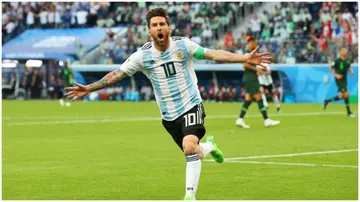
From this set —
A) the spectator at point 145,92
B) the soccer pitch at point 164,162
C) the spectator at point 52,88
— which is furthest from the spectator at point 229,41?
the soccer pitch at point 164,162

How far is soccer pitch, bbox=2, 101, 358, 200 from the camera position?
1147 centimetres

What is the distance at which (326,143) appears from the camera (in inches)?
746

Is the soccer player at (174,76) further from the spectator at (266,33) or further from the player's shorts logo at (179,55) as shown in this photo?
the spectator at (266,33)

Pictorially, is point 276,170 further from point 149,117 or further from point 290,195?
point 149,117

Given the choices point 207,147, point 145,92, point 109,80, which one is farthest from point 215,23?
point 109,80

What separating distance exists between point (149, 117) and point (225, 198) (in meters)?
19.1

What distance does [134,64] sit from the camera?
36.6ft

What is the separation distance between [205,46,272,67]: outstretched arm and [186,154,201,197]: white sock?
1128mm

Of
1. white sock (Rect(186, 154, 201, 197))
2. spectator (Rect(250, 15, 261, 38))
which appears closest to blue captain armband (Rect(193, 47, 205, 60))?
white sock (Rect(186, 154, 201, 197))

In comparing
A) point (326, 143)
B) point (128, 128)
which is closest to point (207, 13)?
point (128, 128)

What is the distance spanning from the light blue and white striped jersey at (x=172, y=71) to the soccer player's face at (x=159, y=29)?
0.20 meters

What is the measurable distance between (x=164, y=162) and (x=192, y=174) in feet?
15.1

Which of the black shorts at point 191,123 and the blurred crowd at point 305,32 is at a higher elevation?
the black shorts at point 191,123

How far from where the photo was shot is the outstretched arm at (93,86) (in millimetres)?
10984
